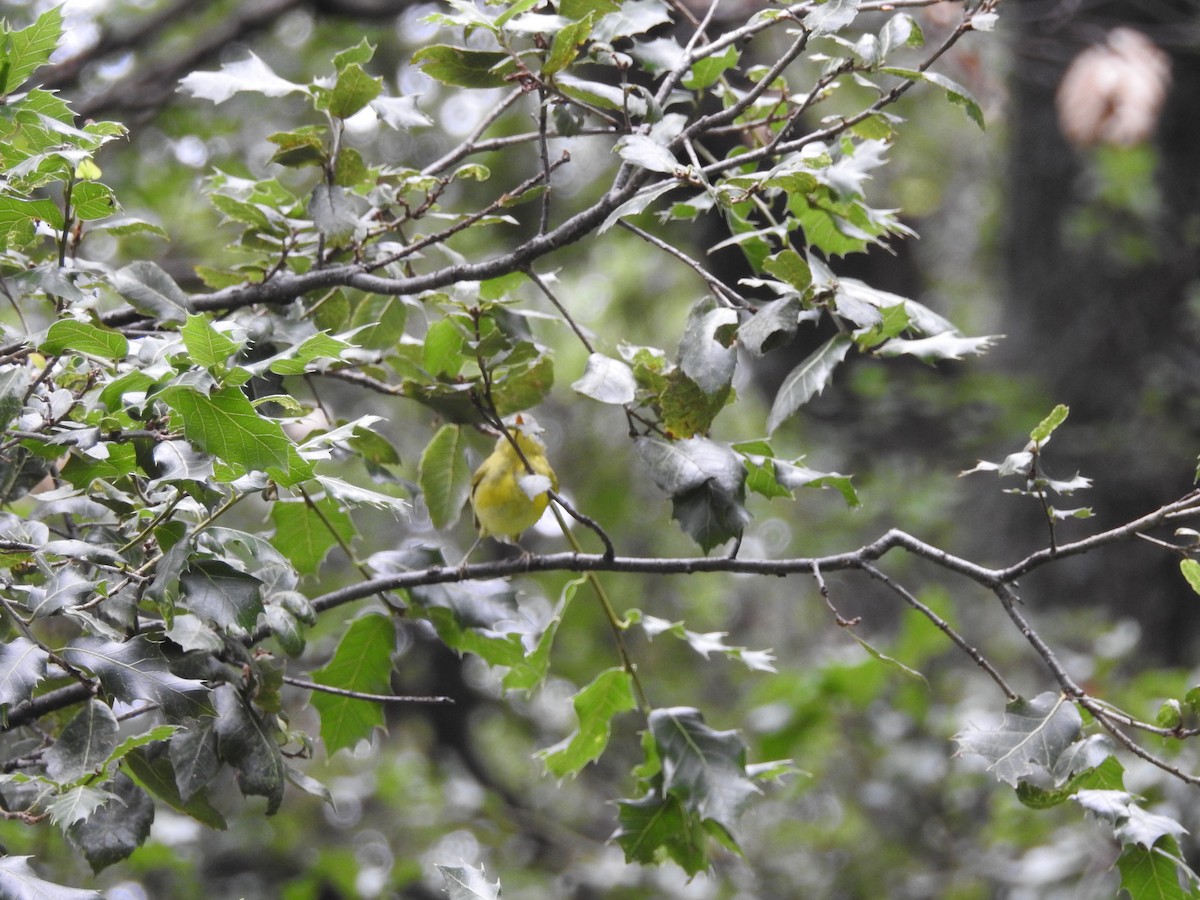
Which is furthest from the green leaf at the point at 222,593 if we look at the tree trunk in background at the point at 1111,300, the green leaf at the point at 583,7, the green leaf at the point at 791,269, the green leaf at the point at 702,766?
the tree trunk in background at the point at 1111,300

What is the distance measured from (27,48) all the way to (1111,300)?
5342 mm

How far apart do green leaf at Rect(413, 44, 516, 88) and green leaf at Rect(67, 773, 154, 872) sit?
1041 millimetres

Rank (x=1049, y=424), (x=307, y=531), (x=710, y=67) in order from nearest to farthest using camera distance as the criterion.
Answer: (x=1049, y=424) < (x=710, y=67) < (x=307, y=531)

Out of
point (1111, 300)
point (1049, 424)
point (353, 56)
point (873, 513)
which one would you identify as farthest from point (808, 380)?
point (1111, 300)

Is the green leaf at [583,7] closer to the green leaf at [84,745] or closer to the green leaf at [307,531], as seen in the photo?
the green leaf at [307,531]

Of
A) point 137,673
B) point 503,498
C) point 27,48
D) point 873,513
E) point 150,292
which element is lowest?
point 873,513

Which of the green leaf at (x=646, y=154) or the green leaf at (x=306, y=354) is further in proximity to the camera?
the green leaf at (x=646, y=154)

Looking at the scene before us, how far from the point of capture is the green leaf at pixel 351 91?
5.58 ft

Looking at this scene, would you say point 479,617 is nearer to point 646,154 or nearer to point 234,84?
point 646,154

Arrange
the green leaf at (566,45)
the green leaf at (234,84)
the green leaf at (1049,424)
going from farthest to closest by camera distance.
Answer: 1. the green leaf at (234,84)
2. the green leaf at (566,45)
3. the green leaf at (1049,424)

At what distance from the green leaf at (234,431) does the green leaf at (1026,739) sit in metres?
0.88

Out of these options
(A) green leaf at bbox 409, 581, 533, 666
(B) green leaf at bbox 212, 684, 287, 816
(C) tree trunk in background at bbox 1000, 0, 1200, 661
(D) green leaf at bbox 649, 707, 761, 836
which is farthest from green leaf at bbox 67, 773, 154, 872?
(C) tree trunk in background at bbox 1000, 0, 1200, 661

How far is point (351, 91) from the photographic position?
1.71m

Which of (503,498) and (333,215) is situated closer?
(333,215)
